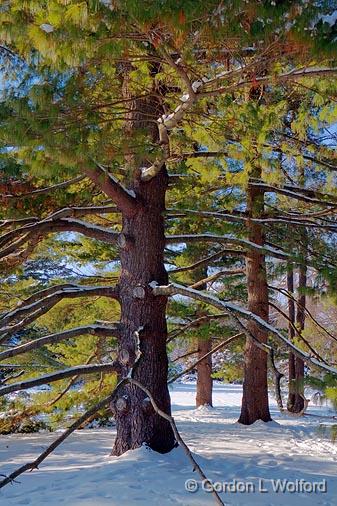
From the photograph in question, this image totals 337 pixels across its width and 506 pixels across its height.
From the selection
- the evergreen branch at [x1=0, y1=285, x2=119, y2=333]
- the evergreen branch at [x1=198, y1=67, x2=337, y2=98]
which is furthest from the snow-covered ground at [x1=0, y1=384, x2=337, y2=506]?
the evergreen branch at [x1=198, y1=67, x2=337, y2=98]

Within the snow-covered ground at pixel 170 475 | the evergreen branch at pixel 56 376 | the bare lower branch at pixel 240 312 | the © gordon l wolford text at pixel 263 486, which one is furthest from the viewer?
the evergreen branch at pixel 56 376

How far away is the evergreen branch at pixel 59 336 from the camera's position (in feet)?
15.2

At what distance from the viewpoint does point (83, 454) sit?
591 centimetres


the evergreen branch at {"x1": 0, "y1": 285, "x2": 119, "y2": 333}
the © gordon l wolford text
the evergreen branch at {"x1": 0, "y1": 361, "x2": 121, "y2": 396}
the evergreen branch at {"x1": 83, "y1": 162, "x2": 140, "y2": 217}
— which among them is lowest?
the © gordon l wolford text

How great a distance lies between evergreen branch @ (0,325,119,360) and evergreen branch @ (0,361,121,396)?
0.30 metres

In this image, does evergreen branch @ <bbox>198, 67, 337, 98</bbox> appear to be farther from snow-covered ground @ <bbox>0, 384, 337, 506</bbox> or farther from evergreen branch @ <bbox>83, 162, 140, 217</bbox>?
snow-covered ground @ <bbox>0, 384, 337, 506</bbox>

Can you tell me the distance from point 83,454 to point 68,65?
14.7 feet

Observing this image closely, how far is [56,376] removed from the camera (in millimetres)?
4617

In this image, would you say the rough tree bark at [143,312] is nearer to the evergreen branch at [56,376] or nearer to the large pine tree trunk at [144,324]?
the large pine tree trunk at [144,324]

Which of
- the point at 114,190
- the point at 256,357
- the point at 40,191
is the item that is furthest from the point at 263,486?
the point at 256,357

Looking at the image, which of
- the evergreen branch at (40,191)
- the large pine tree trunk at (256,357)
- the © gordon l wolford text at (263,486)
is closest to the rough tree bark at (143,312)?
the evergreen branch at (40,191)

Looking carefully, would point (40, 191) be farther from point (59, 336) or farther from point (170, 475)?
point (170, 475)

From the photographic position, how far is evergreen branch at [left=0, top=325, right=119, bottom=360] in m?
4.64

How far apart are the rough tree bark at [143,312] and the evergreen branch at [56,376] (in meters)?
0.20
